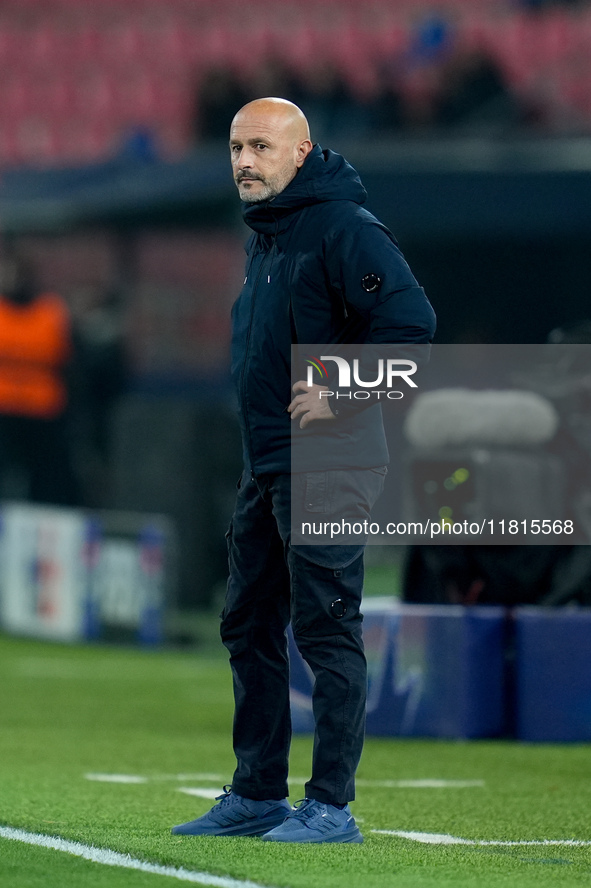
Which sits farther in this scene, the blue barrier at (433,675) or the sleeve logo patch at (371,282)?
the blue barrier at (433,675)

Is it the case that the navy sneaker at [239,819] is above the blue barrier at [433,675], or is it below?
below

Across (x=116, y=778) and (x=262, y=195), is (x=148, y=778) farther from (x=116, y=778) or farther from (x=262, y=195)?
(x=262, y=195)

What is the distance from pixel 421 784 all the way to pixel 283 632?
1.77 metres

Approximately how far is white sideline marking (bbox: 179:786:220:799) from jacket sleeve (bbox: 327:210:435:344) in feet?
6.30

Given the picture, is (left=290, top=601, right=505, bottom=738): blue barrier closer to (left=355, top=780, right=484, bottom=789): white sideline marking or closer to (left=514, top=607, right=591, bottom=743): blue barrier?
(left=514, top=607, right=591, bottom=743): blue barrier

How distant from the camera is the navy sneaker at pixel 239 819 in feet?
13.9

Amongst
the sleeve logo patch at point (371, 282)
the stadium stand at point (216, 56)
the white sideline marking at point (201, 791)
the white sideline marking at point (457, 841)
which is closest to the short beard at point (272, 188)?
the sleeve logo patch at point (371, 282)

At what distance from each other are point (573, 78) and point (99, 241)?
5.17 m

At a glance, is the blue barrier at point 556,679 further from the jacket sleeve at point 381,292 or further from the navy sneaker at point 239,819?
the jacket sleeve at point 381,292

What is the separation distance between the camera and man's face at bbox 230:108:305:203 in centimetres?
410

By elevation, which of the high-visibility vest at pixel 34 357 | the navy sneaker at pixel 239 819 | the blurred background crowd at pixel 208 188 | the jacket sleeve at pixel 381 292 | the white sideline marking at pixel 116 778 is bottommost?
the white sideline marking at pixel 116 778

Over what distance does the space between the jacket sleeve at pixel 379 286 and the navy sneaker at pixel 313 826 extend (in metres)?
1.14

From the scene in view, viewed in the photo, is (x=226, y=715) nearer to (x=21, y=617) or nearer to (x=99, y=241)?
(x=21, y=617)

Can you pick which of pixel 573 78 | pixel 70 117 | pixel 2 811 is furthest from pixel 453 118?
pixel 2 811
